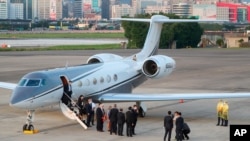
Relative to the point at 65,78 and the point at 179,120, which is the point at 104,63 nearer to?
the point at 65,78

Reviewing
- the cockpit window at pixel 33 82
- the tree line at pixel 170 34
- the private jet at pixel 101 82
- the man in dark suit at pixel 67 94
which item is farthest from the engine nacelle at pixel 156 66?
the tree line at pixel 170 34

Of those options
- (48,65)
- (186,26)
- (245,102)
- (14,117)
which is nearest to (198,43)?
(186,26)

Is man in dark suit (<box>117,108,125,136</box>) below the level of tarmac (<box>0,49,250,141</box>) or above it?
above

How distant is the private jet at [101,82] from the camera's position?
26.1 metres

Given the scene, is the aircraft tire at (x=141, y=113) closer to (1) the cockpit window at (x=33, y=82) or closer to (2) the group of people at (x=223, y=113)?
(2) the group of people at (x=223, y=113)

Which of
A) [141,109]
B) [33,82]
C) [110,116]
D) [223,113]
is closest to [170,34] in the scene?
[141,109]

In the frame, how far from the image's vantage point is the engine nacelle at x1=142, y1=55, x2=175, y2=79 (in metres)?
30.7

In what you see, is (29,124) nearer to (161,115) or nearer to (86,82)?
(86,82)

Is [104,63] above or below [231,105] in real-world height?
above

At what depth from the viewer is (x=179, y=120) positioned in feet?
78.9

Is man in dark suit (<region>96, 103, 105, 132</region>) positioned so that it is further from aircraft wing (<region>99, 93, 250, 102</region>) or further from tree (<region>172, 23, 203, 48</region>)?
tree (<region>172, 23, 203, 48</region>)

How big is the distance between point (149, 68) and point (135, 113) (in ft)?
20.0

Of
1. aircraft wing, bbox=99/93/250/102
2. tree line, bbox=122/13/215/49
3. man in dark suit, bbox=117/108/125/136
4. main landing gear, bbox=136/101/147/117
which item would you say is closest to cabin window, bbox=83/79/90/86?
aircraft wing, bbox=99/93/250/102

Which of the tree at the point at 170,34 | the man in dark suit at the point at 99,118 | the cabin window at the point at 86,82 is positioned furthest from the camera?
the tree at the point at 170,34
